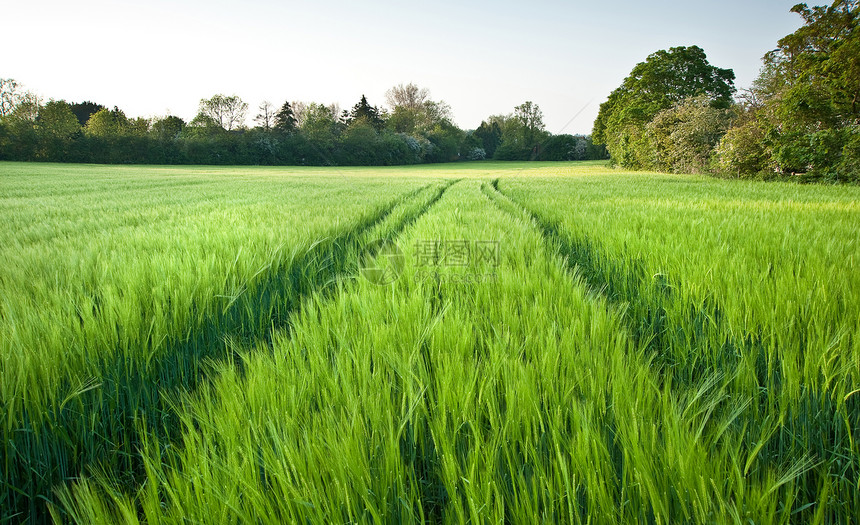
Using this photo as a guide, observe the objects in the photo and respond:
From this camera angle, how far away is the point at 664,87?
2867 centimetres

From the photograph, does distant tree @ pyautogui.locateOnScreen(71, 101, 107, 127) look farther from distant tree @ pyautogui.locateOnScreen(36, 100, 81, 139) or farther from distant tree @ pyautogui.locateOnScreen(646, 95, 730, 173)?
distant tree @ pyautogui.locateOnScreen(646, 95, 730, 173)

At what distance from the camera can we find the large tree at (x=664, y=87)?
89.4 ft

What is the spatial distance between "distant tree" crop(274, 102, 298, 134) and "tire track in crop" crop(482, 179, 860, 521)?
53656 millimetres

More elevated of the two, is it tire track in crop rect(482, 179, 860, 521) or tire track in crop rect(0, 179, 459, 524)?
tire track in crop rect(482, 179, 860, 521)

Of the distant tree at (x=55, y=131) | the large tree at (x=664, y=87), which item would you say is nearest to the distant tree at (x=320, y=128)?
the distant tree at (x=55, y=131)

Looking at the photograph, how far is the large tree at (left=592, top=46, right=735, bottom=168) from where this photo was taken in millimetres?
27250

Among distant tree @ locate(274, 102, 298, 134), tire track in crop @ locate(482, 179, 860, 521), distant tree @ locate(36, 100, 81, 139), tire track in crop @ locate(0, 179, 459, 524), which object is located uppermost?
distant tree @ locate(274, 102, 298, 134)

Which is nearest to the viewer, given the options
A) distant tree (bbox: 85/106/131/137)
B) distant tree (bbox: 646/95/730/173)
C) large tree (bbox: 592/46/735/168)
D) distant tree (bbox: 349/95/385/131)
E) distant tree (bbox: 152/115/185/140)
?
distant tree (bbox: 646/95/730/173)

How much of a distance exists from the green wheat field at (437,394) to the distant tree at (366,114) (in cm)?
6075

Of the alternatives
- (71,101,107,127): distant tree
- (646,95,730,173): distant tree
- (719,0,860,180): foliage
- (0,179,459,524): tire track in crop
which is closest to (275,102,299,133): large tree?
(71,101,107,127): distant tree

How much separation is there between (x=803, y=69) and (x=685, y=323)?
1659 centimetres

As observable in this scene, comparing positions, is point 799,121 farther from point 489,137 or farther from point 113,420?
point 489,137

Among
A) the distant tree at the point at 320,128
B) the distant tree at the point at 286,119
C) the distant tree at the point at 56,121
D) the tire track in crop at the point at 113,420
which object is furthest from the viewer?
the distant tree at the point at 286,119

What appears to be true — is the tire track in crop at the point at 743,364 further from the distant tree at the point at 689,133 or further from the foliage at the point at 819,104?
the distant tree at the point at 689,133
